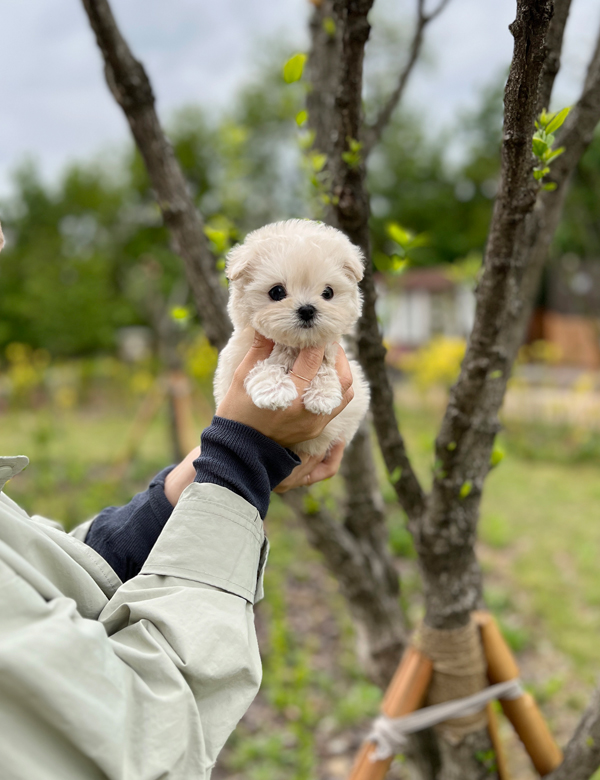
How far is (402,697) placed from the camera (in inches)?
72.6

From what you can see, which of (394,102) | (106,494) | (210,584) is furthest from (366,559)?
(106,494)

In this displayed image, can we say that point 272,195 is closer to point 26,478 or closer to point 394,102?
point 26,478

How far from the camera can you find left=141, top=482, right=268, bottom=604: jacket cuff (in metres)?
1.02

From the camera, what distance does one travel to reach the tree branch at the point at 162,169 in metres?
1.77

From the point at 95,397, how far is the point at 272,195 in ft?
26.4

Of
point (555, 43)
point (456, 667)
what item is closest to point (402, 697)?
point (456, 667)

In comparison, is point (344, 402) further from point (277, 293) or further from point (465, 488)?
point (465, 488)

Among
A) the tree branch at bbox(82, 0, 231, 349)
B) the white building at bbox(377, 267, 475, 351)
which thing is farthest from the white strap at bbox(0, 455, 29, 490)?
the white building at bbox(377, 267, 475, 351)

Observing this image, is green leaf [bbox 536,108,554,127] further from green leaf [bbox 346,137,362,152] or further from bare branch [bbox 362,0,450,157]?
bare branch [bbox 362,0,450,157]

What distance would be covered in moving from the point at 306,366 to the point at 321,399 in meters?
0.09

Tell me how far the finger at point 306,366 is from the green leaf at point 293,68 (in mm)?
769

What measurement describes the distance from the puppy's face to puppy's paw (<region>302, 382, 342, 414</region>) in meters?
0.12

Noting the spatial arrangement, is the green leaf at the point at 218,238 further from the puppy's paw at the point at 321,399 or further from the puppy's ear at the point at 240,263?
the puppy's paw at the point at 321,399

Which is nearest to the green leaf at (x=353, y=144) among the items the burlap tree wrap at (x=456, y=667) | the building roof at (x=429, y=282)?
the burlap tree wrap at (x=456, y=667)
